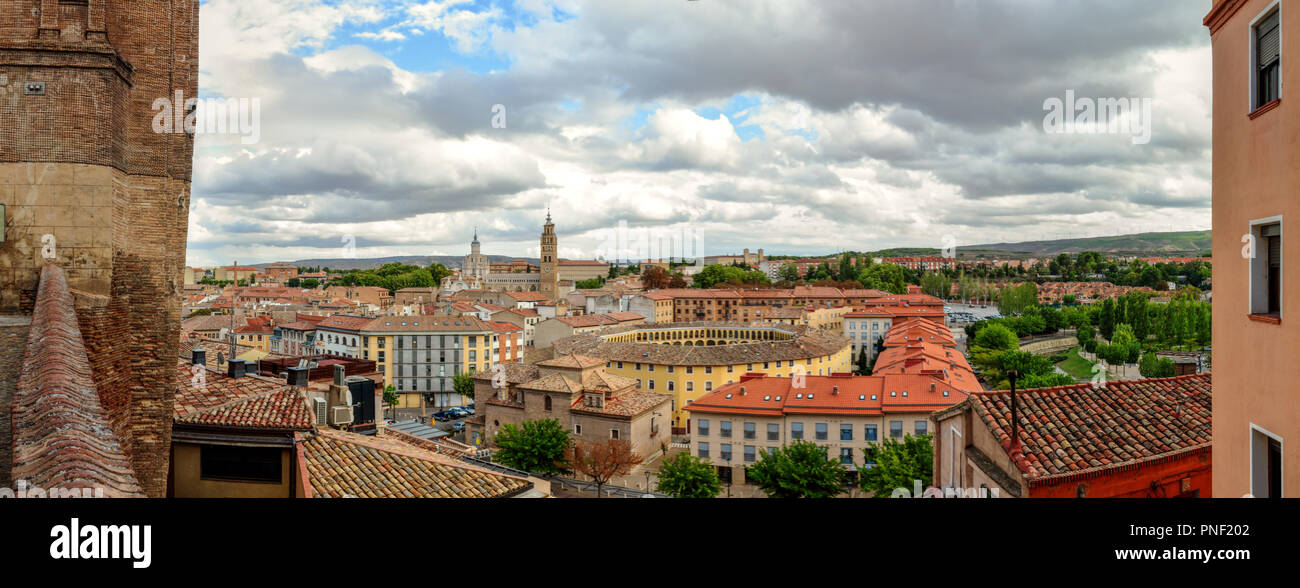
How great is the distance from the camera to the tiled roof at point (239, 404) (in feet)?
32.2

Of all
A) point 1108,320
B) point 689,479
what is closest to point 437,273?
point 1108,320

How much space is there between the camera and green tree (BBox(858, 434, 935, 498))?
66.3ft

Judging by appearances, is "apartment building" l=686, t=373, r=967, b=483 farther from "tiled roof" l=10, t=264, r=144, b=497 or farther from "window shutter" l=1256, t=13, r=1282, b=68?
"tiled roof" l=10, t=264, r=144, b=497

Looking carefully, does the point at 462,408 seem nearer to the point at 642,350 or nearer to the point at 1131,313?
the point at 642,350

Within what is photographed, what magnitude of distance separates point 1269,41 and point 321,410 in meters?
15.3

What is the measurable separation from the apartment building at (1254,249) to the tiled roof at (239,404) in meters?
10.4

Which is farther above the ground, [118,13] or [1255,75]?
[118,13]

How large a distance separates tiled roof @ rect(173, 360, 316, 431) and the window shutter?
35.9ft

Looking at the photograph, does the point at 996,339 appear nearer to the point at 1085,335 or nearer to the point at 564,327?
the point at 1085,335

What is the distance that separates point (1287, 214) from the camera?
4.28m

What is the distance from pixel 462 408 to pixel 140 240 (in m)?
45.4

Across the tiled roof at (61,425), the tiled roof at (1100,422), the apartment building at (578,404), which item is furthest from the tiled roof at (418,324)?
the tiled roof at (61,425)

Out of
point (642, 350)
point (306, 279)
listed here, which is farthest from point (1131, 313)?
point (306, 279)

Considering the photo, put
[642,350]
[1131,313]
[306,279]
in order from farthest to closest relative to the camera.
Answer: [306,279] < [1131,313] < [642,350]
